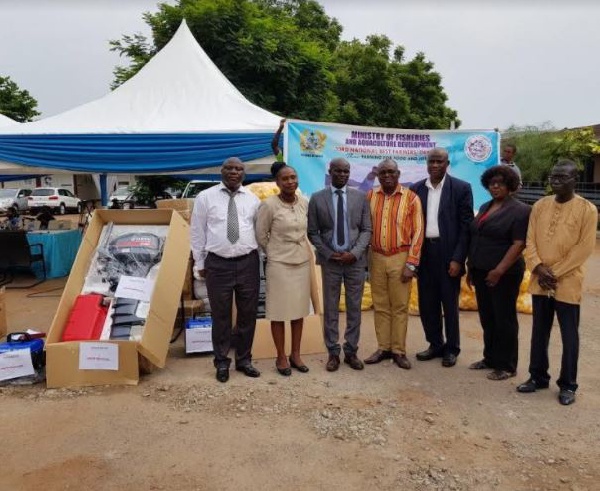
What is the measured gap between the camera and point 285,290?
3.99 m

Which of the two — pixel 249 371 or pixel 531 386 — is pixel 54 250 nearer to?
pixel 249 371

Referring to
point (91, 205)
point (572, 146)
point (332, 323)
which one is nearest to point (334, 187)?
point (332, 323)

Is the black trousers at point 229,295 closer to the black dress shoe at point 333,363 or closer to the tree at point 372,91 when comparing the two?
the black dress shoe at point 333,363

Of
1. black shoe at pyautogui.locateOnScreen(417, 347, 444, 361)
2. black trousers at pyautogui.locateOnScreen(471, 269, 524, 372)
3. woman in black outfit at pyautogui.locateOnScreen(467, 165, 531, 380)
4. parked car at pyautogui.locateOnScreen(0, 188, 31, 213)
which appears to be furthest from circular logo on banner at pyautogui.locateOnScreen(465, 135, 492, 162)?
parked car at pyautogui.locateOnScreen(0, 188, 31, 213)

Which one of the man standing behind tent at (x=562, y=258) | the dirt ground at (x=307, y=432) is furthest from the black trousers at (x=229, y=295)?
the man standing behind tent at (x=562, y=258)

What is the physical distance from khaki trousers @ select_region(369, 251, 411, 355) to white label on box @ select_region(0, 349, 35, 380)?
272 cm

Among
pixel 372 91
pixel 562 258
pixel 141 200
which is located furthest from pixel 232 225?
pixel 372 91

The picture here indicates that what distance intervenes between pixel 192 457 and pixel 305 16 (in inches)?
978

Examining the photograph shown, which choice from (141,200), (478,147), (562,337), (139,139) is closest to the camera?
(562,337)

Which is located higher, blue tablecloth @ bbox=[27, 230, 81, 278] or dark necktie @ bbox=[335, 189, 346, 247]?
dark necktie @ bbox=[335, 189, 346, 247]

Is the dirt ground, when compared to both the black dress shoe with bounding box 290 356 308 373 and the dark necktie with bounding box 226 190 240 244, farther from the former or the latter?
the dark necktie with bounding box 226 190 240 244

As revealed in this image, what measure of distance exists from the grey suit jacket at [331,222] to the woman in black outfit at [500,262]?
0.84 m

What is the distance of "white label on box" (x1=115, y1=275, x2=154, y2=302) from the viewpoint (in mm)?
4305

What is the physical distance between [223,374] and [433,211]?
210 centimetres
